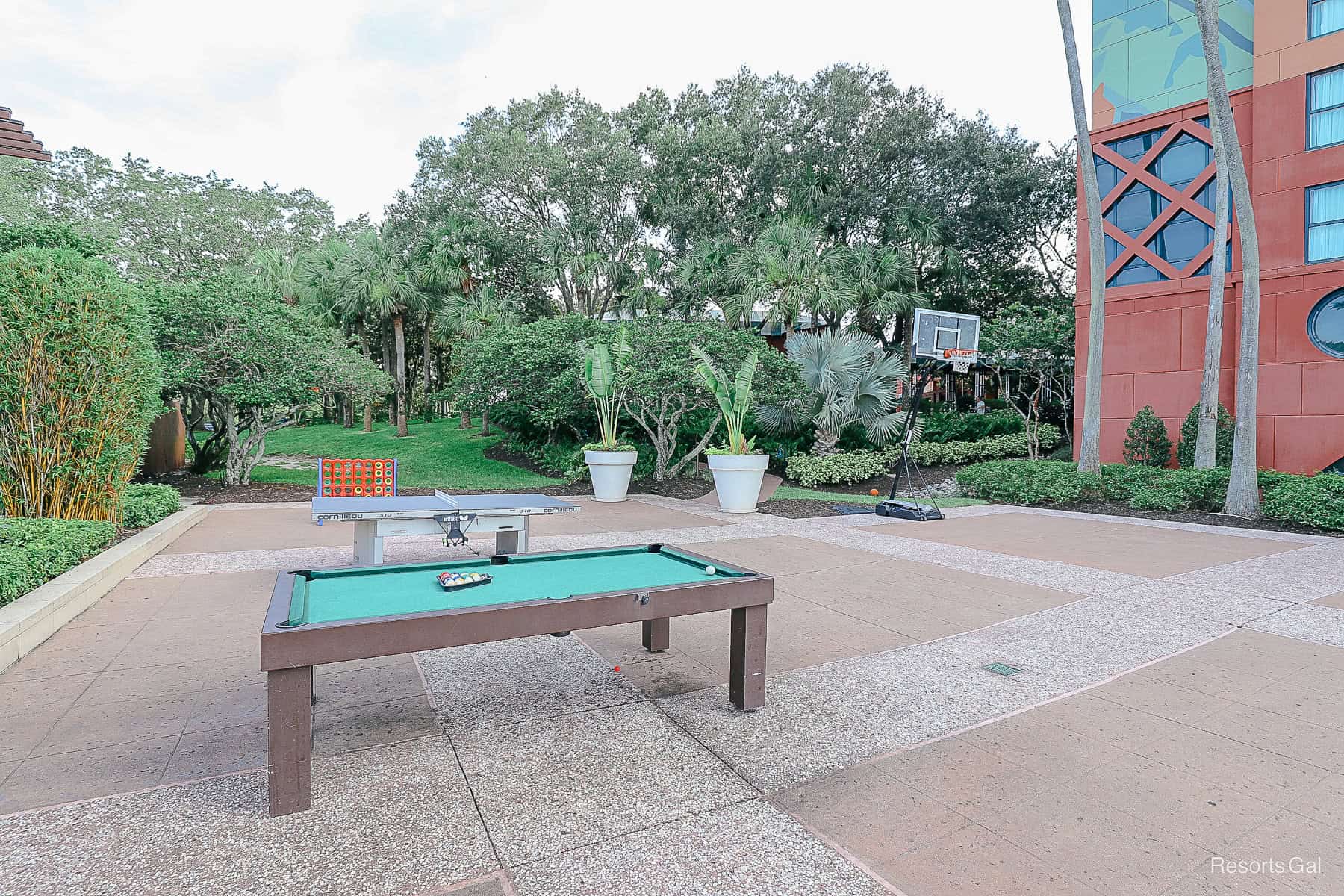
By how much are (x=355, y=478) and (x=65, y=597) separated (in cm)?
399

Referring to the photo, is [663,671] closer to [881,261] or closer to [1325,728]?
[1325,728]

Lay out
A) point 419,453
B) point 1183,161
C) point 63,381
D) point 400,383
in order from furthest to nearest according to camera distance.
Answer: point 400,383 < point 419,453 < point 1183,161 < point 63,381

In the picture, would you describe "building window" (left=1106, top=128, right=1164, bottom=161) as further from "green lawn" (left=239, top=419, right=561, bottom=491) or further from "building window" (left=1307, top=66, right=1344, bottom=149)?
"green lawn" (left=239, top=419, right=561, bottom=491)

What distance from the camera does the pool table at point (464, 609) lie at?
238 centimetres

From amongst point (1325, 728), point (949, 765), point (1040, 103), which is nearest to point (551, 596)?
point (949, 765)

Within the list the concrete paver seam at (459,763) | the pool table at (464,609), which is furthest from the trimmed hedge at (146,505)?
the pool table at (464,609)

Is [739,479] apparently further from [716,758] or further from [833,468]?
[716,758]

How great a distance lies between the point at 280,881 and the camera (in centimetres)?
207

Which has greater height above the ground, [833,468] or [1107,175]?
[1107,175]

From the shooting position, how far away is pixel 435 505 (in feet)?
18.9

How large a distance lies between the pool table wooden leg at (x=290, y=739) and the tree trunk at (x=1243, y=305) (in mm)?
12385

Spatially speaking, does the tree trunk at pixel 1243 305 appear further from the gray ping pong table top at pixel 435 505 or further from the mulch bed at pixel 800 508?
the gray ping pong table top at pixel 435 505

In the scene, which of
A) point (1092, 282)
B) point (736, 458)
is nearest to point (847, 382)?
point (1092, 282)

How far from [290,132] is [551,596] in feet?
81.2
